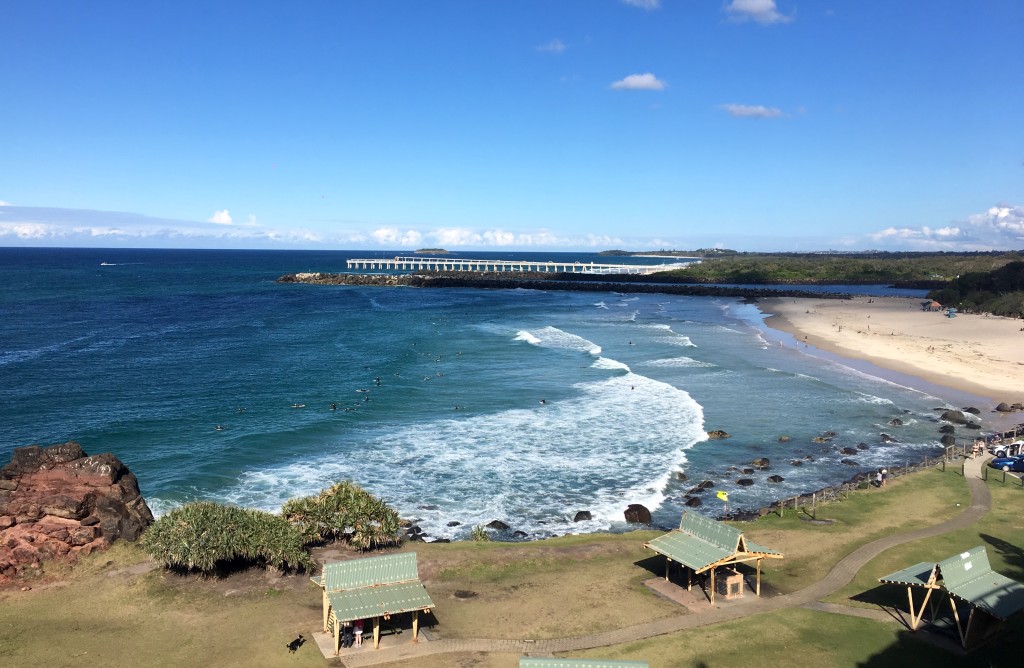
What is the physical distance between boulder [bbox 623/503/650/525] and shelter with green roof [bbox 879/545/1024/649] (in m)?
11.9

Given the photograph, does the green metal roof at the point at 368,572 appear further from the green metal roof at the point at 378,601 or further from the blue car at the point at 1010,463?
the blue car at the point at 1010,463

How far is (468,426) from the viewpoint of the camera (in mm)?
44844

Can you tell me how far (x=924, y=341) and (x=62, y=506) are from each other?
7852cm

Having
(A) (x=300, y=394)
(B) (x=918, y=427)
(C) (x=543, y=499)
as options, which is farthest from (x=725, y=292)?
(C) (x=543, y=499)

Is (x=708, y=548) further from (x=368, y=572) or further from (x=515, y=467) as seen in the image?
(x=515, y=467)

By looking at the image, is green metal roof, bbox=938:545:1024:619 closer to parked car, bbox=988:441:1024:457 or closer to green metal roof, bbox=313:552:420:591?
green metal roof, bbox=313:552:420:591

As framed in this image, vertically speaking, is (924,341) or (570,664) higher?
(924,341)

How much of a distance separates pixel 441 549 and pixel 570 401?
85.8ft

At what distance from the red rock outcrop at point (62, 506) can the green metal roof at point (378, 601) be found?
10672mm

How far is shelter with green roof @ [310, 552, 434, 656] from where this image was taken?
1841 centimetres

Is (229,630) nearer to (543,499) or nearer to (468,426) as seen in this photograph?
(543,499)

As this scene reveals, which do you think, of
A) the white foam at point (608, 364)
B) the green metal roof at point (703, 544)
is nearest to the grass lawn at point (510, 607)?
the green metal roof at point (703, 544)

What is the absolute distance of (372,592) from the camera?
1919cm

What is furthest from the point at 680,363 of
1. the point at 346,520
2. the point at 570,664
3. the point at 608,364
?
the point at 570,664
